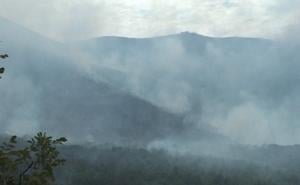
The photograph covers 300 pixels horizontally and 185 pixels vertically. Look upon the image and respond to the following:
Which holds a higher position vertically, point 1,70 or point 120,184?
point 120,184

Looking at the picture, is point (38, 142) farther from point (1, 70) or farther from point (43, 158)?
point (1, 70)

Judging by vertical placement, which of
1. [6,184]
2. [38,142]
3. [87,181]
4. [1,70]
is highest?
[87,181]

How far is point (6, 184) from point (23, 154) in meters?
0.61

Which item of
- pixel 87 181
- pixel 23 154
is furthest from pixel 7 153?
pixel 87 181

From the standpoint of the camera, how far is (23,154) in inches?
380

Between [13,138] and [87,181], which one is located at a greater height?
[87,181]

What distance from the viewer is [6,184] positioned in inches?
371

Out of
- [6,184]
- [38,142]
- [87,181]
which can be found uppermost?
[87,181]

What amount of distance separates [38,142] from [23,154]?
1.25ft

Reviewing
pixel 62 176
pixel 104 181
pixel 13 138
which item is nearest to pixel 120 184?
pixel 104 181

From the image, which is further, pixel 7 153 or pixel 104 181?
pixel 104 181

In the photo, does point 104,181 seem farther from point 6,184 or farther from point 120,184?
point 6,184

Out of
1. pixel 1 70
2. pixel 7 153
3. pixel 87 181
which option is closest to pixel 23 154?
pixel 7 153

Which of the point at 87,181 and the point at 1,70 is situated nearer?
the point at 1,70
